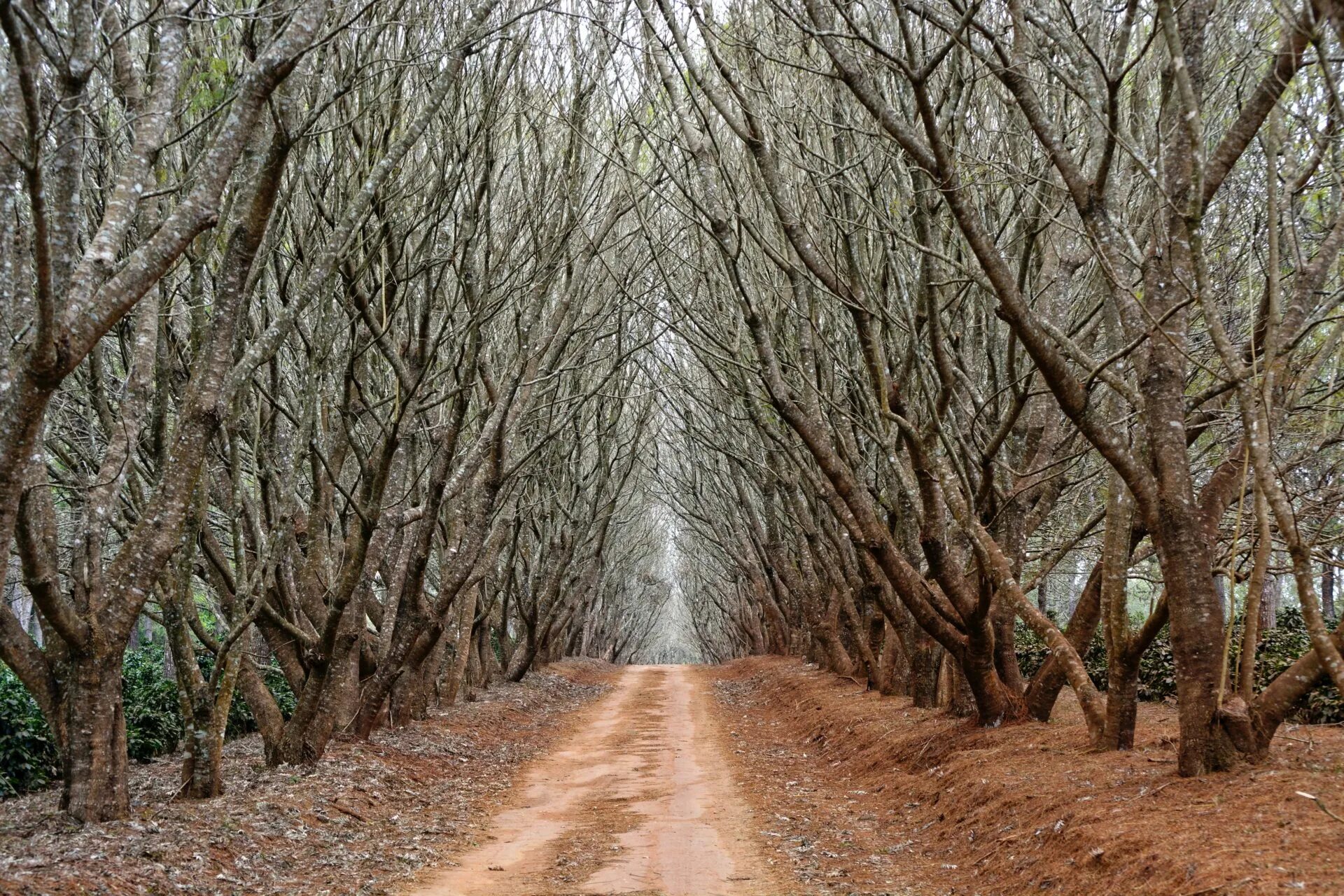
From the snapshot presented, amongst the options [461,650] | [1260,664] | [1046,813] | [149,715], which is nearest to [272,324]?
[1046,813]

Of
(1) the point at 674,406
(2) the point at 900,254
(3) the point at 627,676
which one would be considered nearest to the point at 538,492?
(1) the point at 674,406

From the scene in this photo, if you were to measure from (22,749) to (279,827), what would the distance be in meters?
4.99

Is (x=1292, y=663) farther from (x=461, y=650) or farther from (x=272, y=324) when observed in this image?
(x=461, y=650)

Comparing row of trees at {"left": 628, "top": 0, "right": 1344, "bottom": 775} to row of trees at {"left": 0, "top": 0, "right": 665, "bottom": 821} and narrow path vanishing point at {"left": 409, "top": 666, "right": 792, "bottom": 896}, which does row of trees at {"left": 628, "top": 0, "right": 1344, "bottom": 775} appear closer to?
row of trees at {"left": 0, "top": 0, "right": 665, "bottom": 821}

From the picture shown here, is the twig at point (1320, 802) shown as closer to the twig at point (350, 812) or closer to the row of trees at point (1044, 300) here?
the row of trees at point (1044, 300)

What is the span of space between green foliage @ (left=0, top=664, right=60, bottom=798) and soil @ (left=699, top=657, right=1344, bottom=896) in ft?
25.1

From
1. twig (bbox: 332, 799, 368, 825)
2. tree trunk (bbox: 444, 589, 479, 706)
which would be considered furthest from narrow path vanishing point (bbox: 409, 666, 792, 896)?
tree trunk (bbox: 444, 589, 479, 706)

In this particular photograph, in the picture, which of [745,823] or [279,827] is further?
[745,823]

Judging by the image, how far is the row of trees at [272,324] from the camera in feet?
18.0

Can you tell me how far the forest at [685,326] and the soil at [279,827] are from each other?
0.93ft

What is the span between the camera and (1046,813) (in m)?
6.50

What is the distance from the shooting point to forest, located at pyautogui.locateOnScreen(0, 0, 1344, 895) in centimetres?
575

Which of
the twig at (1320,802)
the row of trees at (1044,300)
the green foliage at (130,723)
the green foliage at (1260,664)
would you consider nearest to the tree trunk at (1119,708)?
the row of trees at (1044,300)

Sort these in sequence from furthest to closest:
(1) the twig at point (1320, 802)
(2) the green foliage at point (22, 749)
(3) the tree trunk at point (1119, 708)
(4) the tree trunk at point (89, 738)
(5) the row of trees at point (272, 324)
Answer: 1. (2) the green foliage at point (22, 749)
2. (3) the tree trunk at point (1119, 708)
3. (4) the tree trunk at point (89, 738)
4. (5) the row of trees at point (272, 324)
5. (1) the twig at point (1320, 802)
